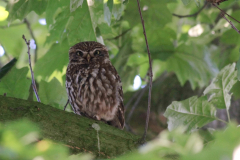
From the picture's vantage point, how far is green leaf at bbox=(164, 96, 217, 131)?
2633 mm

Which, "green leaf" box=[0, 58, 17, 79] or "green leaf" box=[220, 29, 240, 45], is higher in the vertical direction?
"green leaf" box=[0, 58, 17, 79]

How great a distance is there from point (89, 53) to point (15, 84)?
138cm

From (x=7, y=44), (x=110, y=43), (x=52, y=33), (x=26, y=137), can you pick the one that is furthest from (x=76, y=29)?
(x=7, y=44)

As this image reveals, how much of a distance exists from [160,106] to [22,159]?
488 centimetres

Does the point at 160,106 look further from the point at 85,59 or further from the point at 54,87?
the point at 54,87

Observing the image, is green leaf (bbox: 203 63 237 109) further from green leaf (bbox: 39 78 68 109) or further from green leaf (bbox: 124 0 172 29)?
green leaf (bbox: 39 78 68 109)

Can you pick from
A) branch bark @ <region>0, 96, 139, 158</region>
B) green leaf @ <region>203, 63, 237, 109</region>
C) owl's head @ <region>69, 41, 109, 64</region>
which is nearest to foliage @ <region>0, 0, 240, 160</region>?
green leaf @ <region>203, 63, 237, 109</region>

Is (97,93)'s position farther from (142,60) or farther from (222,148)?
(222,148)

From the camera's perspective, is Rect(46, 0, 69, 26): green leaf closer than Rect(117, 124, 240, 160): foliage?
No

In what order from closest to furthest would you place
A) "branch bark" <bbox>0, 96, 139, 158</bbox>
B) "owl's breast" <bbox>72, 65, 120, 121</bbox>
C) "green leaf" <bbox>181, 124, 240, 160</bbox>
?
"green leaf" <bbox>181, 124, 240, 160</bbox> → "branch bark" <bbox>0, 96, 139, 158</bbox> → "owl's breast" <bbox>72, 65, 120, 121</bbox>

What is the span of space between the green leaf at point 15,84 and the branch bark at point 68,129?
771mm

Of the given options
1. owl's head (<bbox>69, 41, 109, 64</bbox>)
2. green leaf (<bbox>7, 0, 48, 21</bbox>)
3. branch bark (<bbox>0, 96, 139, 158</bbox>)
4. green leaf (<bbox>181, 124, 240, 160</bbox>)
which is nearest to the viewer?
green leaf (<bbox>181, 124, 240, 160</bbox>)

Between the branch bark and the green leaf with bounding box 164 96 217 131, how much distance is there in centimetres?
44

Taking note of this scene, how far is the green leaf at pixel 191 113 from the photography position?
2.63m
